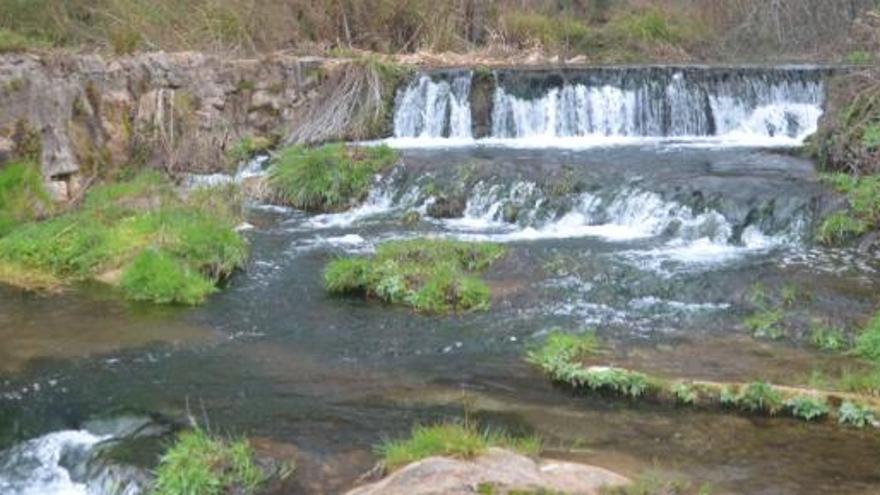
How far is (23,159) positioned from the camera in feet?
49.8

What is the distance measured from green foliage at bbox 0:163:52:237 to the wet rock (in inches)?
204

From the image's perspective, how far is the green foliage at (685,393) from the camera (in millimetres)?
8023

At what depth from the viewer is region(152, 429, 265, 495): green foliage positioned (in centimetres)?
646

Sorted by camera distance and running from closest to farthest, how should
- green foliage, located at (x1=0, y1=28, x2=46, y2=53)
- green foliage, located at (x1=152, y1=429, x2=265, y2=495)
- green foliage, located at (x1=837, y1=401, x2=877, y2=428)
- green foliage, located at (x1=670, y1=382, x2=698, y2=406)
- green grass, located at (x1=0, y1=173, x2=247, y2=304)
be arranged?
green foliage, located at (x1=152, y1=429, x2=265, y2=495)
green foliage, located at (x1=837, y1=401, x2=877, y2=428)
green foliage, located at (x1=670, y1=382, x2=698, y2=406)
green grass, located at (x1=0, y1=173, x2=247, y2=304)
green foliage, located at (x1=0, y1=28, x2=46, y2=53)

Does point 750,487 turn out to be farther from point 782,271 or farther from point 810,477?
point 782,271

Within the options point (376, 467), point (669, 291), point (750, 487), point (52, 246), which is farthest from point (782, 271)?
point (52, 246)

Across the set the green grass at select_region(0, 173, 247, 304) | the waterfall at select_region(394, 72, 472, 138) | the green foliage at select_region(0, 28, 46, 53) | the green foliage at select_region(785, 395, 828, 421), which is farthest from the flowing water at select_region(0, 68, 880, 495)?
the green foliage at select_region(0, 28, 46, 53)

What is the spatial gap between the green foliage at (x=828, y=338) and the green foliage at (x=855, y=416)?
155cm

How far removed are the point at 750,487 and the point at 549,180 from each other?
344 inches

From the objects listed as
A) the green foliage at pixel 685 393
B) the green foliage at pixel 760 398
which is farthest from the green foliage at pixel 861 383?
the green foliage at pixel 685 393

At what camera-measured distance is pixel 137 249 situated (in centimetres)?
1237

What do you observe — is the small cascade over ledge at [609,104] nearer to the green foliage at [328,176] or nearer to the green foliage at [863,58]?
the green foliage at [328,176]

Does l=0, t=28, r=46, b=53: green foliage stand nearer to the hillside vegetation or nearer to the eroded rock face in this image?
the hillside vegetation

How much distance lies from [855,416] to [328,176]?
9.60 m
